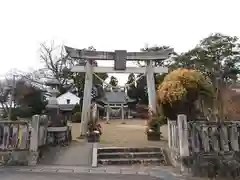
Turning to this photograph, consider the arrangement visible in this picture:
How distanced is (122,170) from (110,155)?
4.80ft

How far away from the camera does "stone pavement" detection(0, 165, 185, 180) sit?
724 centimetres

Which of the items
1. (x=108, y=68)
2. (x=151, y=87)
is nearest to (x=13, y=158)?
(x=108, y=68)

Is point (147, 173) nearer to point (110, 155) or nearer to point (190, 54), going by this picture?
point (110, 155)

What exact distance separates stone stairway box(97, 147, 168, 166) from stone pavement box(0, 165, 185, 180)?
0.52 meters

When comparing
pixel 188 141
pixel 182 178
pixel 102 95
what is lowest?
pixel 182 178

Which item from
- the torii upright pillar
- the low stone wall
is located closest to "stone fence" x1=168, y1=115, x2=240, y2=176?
the low stone wall

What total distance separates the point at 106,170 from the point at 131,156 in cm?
159

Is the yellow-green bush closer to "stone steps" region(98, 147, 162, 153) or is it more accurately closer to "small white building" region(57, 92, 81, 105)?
"stone steps" region(98, 147, 162, 153)

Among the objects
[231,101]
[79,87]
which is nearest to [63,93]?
[79,87]

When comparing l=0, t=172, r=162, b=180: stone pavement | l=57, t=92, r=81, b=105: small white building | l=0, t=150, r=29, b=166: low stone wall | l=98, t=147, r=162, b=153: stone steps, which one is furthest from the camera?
l=57, t=92, r=81, b=105: small white building

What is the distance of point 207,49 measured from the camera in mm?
36125

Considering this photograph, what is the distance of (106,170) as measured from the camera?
7680mm

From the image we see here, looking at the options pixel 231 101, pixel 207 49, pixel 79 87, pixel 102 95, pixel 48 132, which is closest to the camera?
pixel 48 132

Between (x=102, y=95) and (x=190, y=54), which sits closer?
(x=190, y=54)
